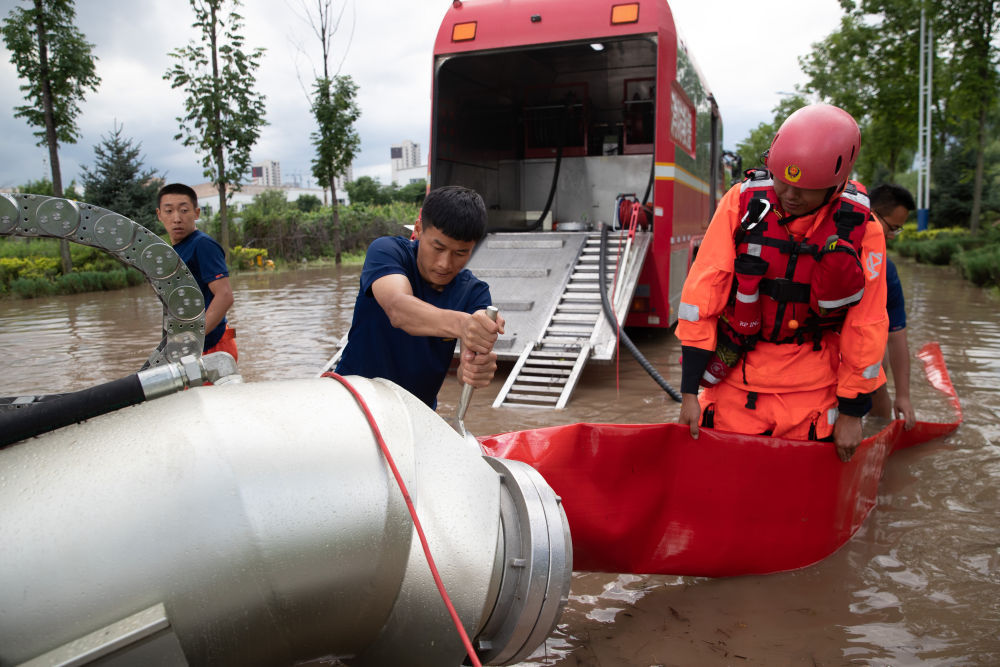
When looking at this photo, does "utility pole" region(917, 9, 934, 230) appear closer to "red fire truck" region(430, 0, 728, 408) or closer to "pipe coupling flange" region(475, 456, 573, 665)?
"red fire truck" region(430, 0, 728, 408)

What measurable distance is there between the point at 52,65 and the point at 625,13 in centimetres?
1241

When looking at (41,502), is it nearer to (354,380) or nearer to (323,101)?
(354,380)

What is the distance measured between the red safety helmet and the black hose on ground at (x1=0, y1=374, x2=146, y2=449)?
83.4 inches

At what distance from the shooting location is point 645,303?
7.45 metres

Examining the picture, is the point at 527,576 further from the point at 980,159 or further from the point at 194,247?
the point at 980,159

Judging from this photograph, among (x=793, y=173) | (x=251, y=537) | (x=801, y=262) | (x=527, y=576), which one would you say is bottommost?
(x=527, y=576)

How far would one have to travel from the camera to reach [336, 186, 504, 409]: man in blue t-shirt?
200cm

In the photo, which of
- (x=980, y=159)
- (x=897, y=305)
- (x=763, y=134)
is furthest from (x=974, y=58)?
(x=763, y=134)

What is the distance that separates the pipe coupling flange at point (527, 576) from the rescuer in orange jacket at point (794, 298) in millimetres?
1247

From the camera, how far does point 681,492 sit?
2793mm

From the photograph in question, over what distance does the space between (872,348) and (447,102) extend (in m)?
6.26

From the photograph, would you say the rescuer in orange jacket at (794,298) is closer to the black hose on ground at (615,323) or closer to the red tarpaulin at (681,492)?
the red tarpaulin at (681,492)

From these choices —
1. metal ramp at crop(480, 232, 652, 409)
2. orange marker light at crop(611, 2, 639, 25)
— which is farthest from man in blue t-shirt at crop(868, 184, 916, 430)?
orange marker light at crop(611, 2, 639, 25)

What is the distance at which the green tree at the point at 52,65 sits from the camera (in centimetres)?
1342
